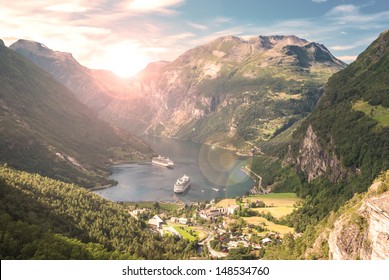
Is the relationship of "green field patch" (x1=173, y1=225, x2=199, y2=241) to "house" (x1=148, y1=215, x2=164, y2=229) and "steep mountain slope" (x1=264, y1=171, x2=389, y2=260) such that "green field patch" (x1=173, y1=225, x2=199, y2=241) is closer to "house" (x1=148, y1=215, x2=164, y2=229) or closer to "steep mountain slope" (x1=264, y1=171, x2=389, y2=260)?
"house" (x1=148, y1=215, x2=164, y2=229)

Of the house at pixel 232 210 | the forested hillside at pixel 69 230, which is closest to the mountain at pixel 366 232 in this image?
the forested hillside at pixel 69 230

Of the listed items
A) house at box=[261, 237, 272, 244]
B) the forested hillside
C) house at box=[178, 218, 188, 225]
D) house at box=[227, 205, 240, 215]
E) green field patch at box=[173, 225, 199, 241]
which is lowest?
house at box=[178, 218, 188, 225]

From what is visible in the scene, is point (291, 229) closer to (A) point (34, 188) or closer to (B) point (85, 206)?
(B) point (85, 206)

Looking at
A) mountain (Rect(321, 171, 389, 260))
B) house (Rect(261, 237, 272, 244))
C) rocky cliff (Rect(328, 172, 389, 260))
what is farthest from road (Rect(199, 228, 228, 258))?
rocky cliff (Rect(328, 172, 389, 260))
